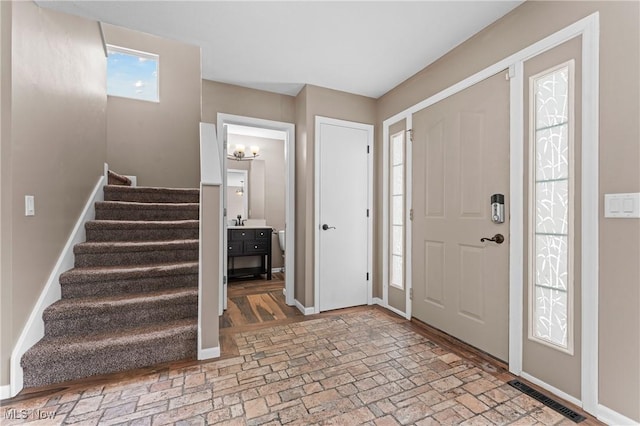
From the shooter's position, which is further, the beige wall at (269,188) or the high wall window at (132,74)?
the beige wall at (269,188)

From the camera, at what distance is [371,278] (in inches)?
136

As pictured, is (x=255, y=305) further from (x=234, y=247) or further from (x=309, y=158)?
(x=309, y=158)

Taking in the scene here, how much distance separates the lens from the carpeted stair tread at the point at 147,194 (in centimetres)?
328

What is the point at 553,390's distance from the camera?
5.56ft

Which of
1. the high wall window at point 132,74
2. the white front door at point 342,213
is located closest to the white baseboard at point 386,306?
the white front door at point 342,213

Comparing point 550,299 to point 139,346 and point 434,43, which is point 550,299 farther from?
point 139,346

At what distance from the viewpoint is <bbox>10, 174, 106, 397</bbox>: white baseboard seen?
171 centimetres

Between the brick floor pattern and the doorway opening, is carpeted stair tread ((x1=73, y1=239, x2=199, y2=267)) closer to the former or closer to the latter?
the doorway opening

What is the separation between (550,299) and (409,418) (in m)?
1.11

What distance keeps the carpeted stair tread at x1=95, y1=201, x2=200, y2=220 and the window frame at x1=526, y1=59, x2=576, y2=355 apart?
10.4ft

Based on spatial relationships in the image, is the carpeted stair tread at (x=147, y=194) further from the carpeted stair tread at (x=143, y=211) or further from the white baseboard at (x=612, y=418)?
the white baseboard at (x=612, y=418)

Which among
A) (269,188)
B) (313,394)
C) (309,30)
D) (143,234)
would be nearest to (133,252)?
(143,234)

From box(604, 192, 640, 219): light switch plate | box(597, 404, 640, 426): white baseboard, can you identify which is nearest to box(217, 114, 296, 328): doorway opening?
box(597, 404, 640, 426): white baseboard

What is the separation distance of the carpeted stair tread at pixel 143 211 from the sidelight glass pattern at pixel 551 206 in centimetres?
320
